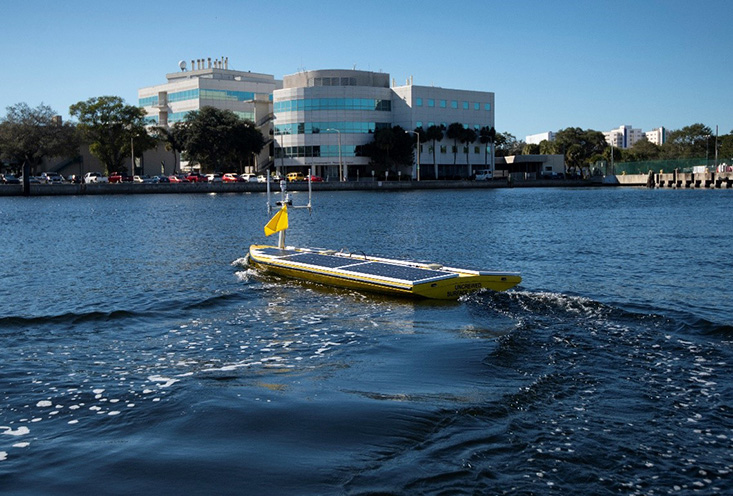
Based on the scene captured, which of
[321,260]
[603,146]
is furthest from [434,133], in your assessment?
[321,260]

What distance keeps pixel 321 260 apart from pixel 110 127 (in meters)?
111

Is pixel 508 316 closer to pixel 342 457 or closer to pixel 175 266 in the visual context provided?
pixel 342 457

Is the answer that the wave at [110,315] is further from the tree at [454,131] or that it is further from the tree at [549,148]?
the tree at [549,148]

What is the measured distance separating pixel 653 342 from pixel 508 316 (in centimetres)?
377

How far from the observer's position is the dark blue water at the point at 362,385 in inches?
354

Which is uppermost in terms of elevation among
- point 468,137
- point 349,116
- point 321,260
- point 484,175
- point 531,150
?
point 349,116

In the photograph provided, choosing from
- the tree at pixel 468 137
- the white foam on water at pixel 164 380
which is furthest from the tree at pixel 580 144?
the white foam on water at pixel 164 380

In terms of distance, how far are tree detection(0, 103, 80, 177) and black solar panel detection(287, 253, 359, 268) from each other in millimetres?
110580

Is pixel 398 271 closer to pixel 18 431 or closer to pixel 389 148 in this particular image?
pixel 18 431

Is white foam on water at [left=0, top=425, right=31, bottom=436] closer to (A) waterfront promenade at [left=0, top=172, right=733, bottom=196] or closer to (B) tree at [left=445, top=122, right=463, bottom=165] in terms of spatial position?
(A) waterfront promenade at [left=0, top=172, right=733, bottom=196]

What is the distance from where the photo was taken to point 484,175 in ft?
464

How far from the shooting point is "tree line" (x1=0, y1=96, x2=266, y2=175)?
123 m

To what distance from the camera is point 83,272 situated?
2778 centimetres

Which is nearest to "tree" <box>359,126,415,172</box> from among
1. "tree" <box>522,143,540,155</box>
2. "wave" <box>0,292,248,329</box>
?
"tree" <box>522,143,540,155</box>
